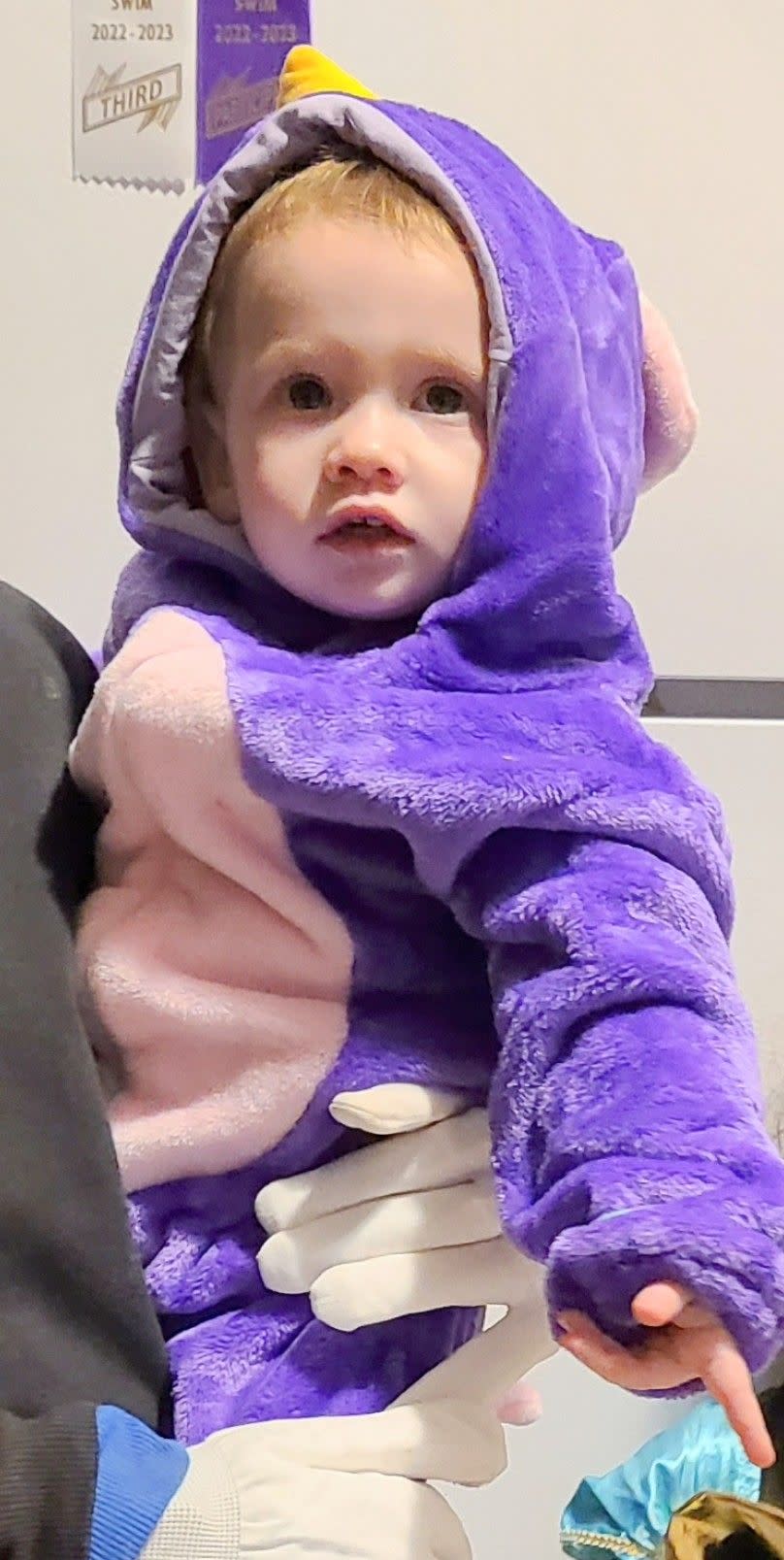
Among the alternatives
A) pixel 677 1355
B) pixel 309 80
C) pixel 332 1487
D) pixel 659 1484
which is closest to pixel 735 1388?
pixel 677 1355

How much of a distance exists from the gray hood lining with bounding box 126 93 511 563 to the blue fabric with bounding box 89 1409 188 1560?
1.02 ft

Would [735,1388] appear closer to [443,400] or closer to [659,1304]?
[659,1304]

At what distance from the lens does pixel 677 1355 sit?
1.35 feet

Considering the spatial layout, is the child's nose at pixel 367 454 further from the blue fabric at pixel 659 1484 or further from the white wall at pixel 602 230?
the blue fabric at pixel 659 1484

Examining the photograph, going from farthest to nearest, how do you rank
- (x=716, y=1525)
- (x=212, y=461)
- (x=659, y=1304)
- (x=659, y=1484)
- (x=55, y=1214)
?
1. (x=659, y=1484)
2. (x=716, y=1525)
3. (x=212, y=461)
4. (x=55, y=1214)
5. (x=659, y=1304)

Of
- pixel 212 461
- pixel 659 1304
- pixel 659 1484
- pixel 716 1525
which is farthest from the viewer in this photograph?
pixel 659 1484

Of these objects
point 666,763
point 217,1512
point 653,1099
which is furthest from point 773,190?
point 217,1512

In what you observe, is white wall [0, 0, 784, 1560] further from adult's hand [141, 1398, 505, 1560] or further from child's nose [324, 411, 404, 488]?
adult's hand [141, 1398, 505, 1560]

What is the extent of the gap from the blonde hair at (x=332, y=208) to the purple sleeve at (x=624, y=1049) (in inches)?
7.2

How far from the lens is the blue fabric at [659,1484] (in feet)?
3.11

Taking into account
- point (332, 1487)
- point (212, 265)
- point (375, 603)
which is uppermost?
point (212, 265)

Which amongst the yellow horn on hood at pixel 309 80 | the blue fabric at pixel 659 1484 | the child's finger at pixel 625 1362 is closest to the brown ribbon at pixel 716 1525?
the blue fabric at pixel 659 1484

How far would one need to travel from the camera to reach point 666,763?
20.2 inches

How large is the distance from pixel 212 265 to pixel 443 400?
106mm
